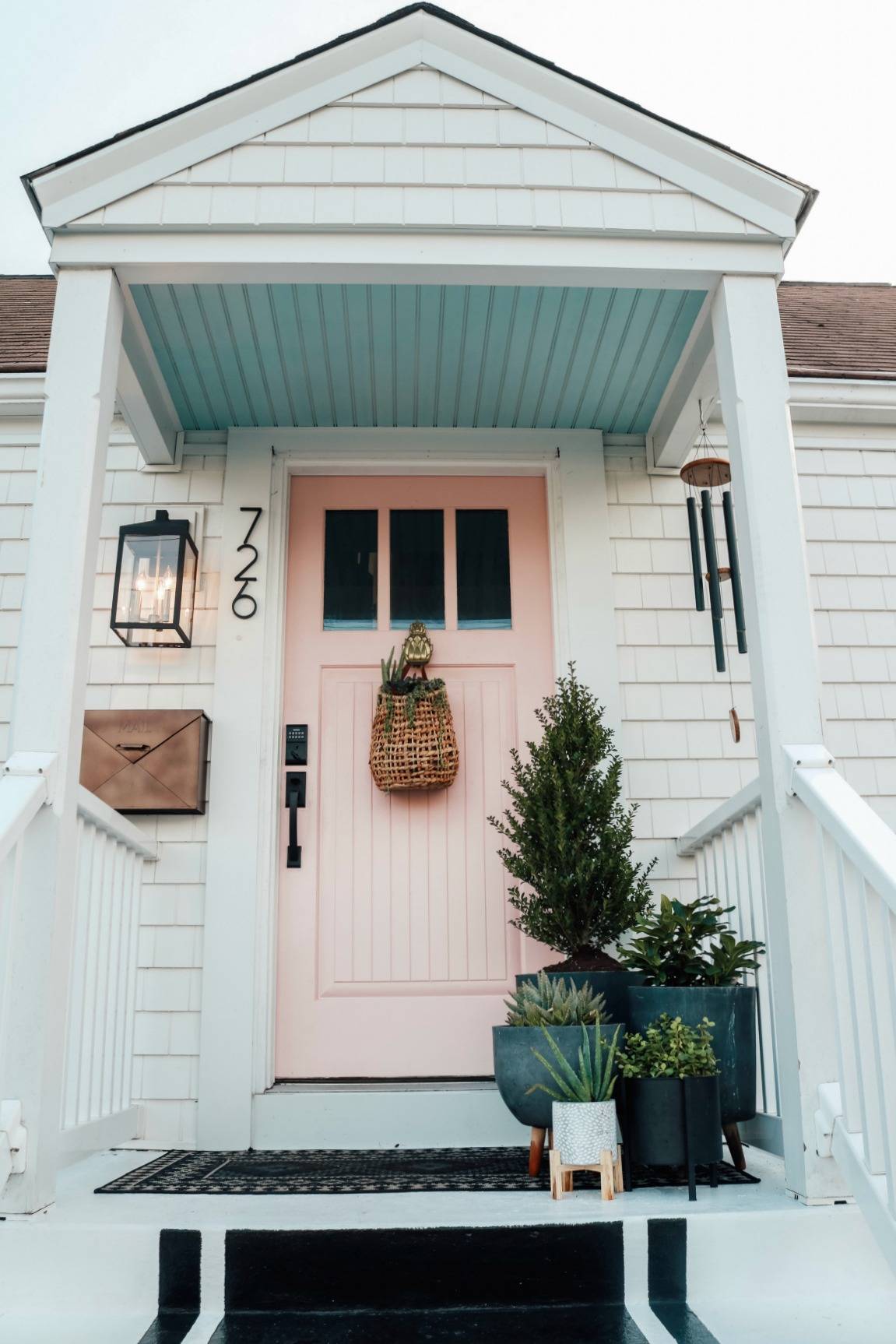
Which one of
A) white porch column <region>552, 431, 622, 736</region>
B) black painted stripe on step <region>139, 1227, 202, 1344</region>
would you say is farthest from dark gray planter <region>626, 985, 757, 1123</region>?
white porch column <region>552, 431, 622, 736</region>

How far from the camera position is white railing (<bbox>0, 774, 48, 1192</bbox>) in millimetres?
1941

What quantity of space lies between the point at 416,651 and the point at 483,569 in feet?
1.43

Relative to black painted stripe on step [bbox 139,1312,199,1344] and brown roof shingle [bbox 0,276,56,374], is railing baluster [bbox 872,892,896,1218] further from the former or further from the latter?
brown roof shingle [bbox 0,276,56,374]

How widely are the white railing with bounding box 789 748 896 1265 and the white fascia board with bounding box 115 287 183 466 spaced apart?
87.0 inches

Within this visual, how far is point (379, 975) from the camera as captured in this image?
339 cm

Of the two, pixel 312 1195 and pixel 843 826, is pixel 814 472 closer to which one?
pixel 843 826

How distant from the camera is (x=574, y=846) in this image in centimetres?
294

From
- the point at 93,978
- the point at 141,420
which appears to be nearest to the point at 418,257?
the point at 141,420

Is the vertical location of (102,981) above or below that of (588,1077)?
above

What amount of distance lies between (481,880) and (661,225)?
6.80 ft

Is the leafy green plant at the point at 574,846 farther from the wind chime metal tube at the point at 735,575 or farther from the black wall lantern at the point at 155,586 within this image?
the black wall lantern at the point at 155,586

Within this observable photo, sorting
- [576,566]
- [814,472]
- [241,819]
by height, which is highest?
[814,472]

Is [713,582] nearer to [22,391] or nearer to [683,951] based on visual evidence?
[683,951]

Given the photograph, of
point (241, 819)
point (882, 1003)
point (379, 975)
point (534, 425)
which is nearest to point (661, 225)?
point (534, 425)
